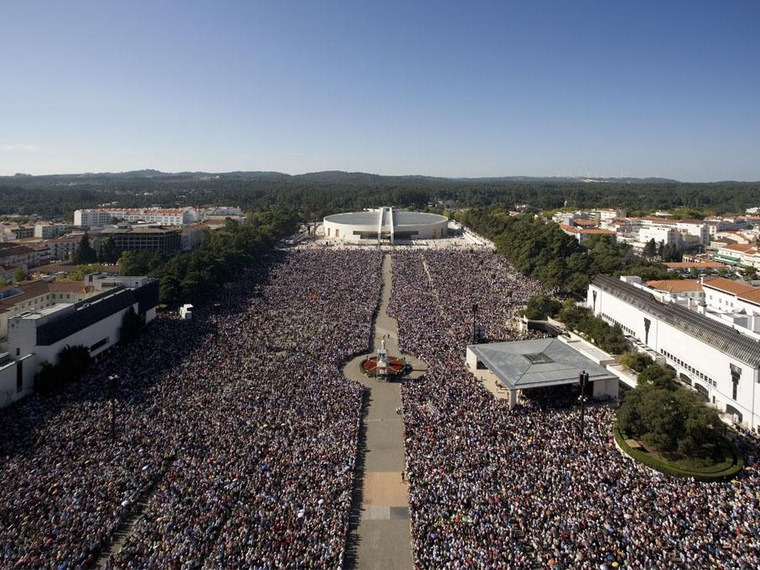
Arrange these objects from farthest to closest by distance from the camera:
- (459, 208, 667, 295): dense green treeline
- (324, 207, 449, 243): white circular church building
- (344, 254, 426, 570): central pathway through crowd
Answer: (324, 207, 449, 243): white circular church building
(459, 208, 667, 295): dense green treeline
(344, 254, 426, 570): central pathway through crowd

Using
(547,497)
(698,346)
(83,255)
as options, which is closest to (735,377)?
(698,346)

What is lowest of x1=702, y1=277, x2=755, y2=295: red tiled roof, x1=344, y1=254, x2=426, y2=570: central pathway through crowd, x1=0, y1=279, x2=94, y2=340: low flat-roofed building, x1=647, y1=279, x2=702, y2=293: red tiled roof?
x1=344, y1=254, x2=426, y2=570: central pathway through crowd

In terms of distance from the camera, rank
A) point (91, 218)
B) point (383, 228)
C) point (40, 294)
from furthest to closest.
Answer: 1. point (91, 218)
2. point (383, 228)
3. point (40, 294)

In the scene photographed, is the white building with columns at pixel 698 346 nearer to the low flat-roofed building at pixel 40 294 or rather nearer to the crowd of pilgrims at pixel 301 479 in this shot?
the crowd of pilgrims at pixel 301 479

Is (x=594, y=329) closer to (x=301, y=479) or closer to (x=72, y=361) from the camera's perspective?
(x=301, y=479)

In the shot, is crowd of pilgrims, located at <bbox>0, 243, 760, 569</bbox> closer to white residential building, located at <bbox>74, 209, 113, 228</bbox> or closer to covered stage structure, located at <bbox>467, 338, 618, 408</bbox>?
covered stage structure, located at <bbox>467, 338, 618, 408</bbox>

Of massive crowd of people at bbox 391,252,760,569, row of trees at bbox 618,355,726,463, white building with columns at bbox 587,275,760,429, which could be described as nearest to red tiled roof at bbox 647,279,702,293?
white building with columns at bbox 587,275,760,429

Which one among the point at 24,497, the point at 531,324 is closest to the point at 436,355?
the point at 531,324

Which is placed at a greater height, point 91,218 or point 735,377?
point 91,218
